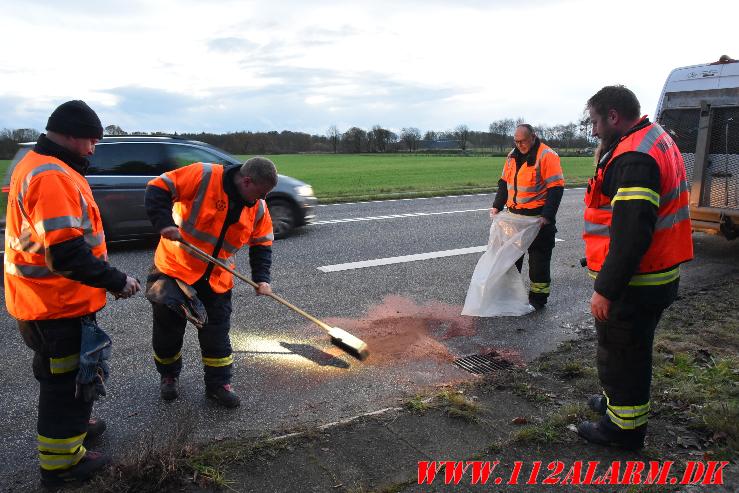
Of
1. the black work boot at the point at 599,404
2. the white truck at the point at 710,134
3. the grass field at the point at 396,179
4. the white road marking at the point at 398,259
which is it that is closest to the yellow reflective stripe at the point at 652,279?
the black work boot at the point at 599,404

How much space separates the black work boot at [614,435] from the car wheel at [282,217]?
6.99m

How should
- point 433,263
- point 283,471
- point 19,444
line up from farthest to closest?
point 433,263 → point 19,444 → point 283,471

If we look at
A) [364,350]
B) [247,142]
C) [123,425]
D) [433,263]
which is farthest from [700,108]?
[247,142]

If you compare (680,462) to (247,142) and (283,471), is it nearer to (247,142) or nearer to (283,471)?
(283,471)

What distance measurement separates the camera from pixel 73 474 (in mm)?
3029

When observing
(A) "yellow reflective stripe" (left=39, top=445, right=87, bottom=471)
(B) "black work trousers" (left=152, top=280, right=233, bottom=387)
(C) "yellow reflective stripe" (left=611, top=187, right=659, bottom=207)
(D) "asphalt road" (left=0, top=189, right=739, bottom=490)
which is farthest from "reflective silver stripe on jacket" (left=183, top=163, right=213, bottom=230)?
(C) "yellow reflective stripe" (left=611, top=187, right=659, bottom=207)

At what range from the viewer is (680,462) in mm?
3205

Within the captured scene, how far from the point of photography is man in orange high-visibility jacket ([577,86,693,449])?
295 cm

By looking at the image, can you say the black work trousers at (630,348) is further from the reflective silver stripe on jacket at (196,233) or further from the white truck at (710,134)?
the white truck at (710,134)

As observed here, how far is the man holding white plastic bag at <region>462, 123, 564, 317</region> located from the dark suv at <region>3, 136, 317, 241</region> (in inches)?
184

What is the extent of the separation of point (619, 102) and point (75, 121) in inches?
117

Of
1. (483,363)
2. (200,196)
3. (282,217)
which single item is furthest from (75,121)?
(282,217)

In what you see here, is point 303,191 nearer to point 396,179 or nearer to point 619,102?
point 619,102

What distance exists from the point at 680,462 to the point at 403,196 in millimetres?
13196
